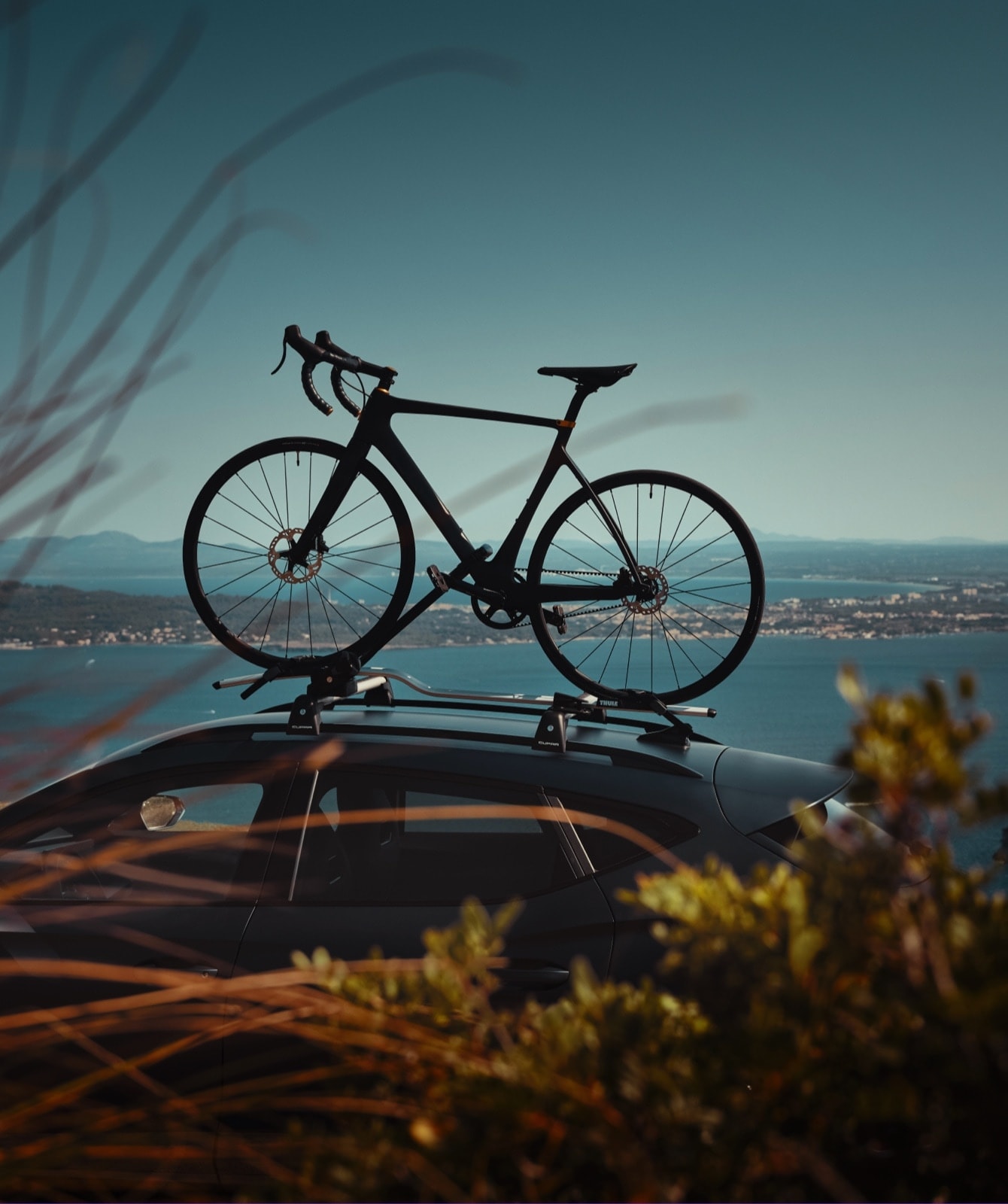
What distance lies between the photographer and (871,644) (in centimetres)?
7669

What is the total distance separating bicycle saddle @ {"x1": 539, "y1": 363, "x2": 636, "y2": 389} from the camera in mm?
3133

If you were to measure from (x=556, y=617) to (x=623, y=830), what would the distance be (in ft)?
2.92

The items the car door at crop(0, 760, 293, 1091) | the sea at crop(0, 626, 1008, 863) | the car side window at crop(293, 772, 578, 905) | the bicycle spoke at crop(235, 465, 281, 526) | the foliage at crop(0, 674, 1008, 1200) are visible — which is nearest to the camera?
the foliage at crop(0, 674, 1008, 1200)

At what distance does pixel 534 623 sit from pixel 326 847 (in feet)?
2.88

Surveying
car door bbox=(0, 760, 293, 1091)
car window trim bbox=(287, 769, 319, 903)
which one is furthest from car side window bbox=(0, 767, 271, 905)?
car window trim bbox=(287, 769, 319, 903)

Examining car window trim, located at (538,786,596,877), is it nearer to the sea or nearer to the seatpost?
the sea

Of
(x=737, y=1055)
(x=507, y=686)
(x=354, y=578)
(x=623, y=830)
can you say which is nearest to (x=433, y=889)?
(x=623, y=830)

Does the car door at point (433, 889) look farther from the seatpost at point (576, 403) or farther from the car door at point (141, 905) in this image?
the seatpost at point (576, 403)

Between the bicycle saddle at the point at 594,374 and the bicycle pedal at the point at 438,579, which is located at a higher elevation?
the bicycle saddle at the point at 594,374

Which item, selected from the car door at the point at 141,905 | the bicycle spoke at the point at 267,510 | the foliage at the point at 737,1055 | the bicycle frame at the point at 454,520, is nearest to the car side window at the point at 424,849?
the car door at the point at 141,905

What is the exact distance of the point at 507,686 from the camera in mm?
50250

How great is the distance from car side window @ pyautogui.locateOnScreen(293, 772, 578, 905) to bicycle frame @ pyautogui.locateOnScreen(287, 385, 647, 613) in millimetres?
657

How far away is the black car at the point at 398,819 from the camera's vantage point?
236cm

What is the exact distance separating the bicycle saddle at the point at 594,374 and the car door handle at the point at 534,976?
173cm
